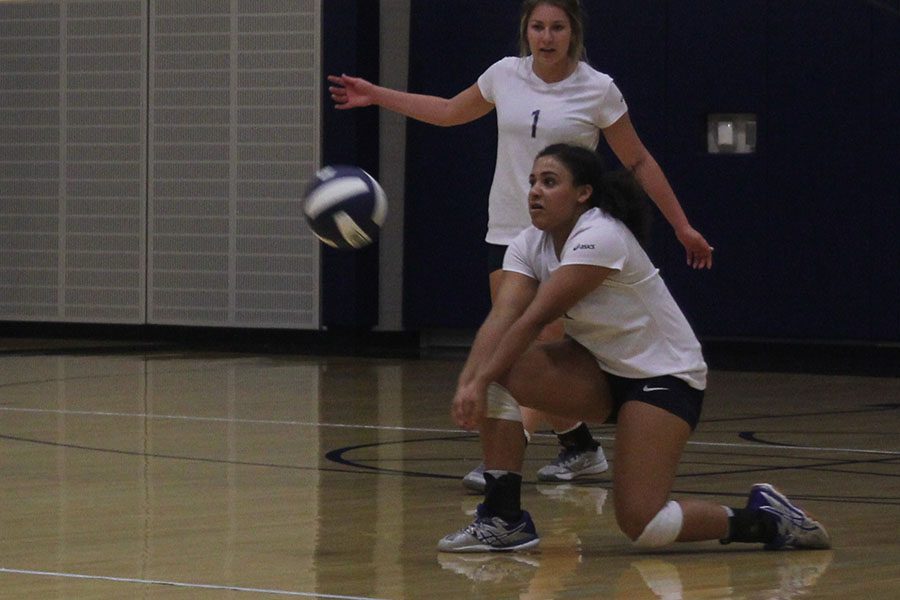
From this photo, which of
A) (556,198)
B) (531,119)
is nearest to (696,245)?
(531,119)

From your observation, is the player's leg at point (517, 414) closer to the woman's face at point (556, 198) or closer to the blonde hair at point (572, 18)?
the woman's face at point (556, 198)

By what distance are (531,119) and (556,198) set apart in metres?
1.19

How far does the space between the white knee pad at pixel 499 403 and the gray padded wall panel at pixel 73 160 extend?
367 inches

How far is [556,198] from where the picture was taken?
15.7 ft

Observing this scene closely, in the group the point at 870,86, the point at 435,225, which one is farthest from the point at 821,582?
the point at 435,225

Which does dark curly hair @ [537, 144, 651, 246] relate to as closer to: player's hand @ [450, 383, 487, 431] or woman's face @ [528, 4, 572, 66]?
player's hand @ [450, 383, 487, 431]

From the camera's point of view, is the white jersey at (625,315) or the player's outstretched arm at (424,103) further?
the player's outstretched arm at (424,103)

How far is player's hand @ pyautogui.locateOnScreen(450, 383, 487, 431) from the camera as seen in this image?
451 cm

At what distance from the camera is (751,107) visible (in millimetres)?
12227

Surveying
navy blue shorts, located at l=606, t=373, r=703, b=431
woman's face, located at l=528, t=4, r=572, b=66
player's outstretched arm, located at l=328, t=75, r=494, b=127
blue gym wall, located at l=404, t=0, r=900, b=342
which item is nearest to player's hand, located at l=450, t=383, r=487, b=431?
navy blue shorts, located at l=606, t=373, r=703, b=431

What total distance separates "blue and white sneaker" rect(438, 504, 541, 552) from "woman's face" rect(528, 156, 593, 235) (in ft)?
2.45

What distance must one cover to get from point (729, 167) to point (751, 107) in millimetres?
412

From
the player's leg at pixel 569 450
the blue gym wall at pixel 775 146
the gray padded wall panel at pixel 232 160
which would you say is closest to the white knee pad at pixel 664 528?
the player's leg at pixel 569 450

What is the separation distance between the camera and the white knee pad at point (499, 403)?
15.6 feet
